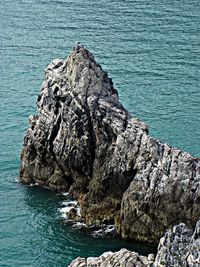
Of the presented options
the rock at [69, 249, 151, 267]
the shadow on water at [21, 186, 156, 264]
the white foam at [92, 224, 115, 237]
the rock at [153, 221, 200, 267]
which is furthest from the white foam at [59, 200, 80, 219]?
the rock at [153, 221, 200, 267]

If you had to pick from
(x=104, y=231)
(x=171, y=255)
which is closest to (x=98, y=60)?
(x=104, y=231)

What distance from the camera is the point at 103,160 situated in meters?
74.6

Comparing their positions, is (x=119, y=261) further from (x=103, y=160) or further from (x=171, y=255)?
(x=103, y=160)

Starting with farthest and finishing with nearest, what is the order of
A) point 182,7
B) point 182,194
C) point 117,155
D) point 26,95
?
point 182,7 < point 26,95 < point 117,155 < point 182,194

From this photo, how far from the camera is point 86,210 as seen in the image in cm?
7294

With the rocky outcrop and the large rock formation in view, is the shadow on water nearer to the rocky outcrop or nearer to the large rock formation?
the large rock formation

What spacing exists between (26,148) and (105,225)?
16.4 metres

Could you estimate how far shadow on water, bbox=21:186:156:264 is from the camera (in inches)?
2650

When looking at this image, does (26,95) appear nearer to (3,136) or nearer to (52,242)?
(3,136)

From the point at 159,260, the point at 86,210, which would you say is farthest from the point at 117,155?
the point at 159,260

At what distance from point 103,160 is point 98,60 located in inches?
1752

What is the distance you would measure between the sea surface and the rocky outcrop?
518 inches

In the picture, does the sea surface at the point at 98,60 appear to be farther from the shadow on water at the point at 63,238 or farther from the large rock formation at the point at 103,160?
the large rock formation at the point at 103,160

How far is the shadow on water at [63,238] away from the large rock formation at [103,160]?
4.66 ft
